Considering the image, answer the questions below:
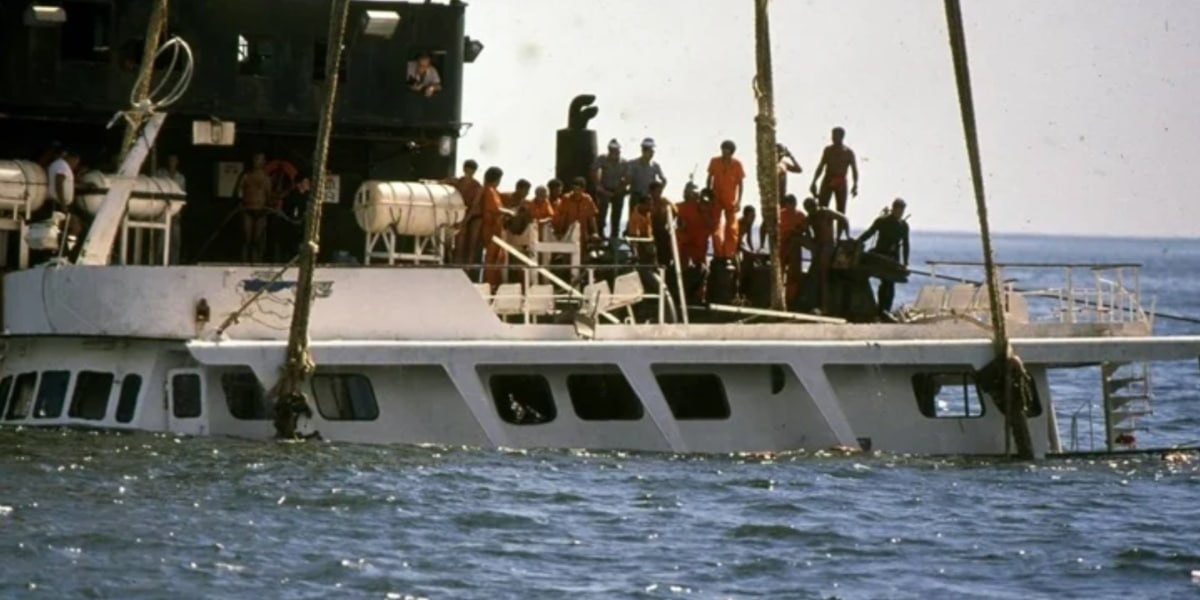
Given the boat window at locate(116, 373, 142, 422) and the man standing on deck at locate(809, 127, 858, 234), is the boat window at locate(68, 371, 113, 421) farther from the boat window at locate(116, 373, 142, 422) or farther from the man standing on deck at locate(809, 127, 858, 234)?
the man standing on deck at locate(809, 127, 858, 234)

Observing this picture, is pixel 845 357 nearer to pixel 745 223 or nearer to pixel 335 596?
pixel 745 223

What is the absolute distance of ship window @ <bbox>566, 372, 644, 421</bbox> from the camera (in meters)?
27.2

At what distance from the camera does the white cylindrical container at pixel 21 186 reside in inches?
1077

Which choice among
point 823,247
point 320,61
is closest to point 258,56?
point 320,61

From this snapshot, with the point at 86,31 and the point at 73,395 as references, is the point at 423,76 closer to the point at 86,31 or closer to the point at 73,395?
the point at 86,31

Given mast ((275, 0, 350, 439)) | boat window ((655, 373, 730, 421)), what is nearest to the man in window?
mast ((275, 0, 350, 439))

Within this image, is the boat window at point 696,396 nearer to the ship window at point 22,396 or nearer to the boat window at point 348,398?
the boat window at point 348,398

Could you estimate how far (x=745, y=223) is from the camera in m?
31.5

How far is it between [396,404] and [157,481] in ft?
9.54

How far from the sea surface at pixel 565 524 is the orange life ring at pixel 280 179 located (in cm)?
426

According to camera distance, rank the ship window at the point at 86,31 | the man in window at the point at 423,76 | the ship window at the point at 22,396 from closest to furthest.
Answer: the ship window at the point at 22,396 → the ship window at the point at 86,31 → the man in window at the point at 423,76

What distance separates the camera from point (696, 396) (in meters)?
27.5

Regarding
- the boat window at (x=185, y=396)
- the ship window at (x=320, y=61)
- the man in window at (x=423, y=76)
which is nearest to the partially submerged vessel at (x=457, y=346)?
the boat window at (x=185, y=396)

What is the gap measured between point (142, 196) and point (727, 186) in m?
6.63
